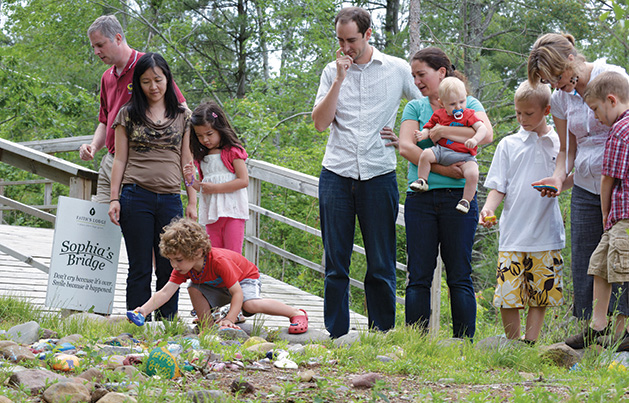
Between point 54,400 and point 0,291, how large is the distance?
3.23 meters

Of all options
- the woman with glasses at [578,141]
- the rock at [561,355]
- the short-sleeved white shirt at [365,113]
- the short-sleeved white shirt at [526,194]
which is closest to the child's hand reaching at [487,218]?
the short-sleeved white shirt at [526,194]

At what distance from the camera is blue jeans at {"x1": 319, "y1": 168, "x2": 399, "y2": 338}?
3.90 metres

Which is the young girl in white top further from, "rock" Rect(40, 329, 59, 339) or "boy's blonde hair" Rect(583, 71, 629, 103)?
"boy's blonde hair" Rect(583, 71, 629, 103)

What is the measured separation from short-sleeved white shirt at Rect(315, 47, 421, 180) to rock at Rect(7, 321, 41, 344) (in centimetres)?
174

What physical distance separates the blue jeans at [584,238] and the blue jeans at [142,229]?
2.20 metres

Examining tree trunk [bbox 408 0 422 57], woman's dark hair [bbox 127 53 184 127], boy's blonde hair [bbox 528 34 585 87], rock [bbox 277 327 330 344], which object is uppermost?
tree trunk [bbox 408 0 422 57]

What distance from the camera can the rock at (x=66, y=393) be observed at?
2199 mm

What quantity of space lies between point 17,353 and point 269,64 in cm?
1538

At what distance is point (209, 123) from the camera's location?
4.49 meters

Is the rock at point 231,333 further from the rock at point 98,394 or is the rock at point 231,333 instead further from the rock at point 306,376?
the rock at point 98,394

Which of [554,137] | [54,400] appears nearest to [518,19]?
[554,137]

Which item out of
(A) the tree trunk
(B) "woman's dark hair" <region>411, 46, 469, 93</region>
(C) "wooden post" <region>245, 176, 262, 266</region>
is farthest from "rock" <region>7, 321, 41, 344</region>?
(A) the tree trunk

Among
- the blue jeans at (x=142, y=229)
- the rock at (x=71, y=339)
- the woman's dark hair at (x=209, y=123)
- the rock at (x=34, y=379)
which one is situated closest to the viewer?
Result: the rock at (x=34, y=379)

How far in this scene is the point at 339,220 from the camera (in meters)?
3.92
